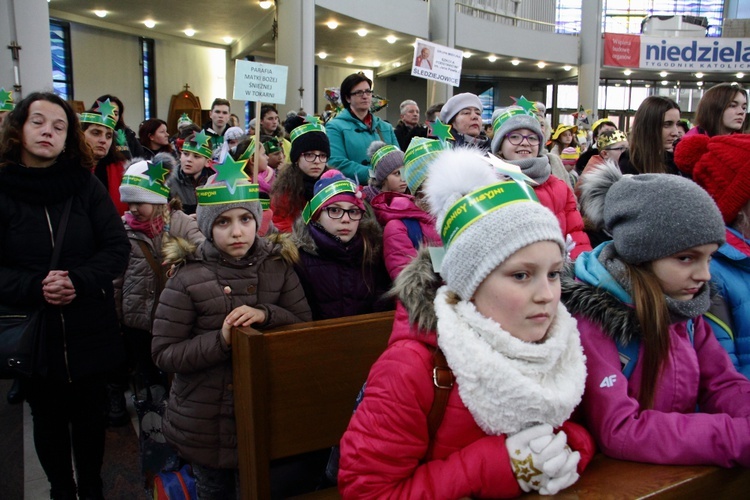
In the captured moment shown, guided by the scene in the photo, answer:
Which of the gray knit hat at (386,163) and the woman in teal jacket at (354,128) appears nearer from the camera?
the gray knit hat at (386,163)

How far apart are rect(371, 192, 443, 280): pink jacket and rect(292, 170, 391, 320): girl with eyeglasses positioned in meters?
0.08

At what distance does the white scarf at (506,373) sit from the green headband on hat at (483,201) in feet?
0.65

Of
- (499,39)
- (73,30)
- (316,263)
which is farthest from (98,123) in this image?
(499,39)

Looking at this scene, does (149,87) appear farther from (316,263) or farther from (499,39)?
(316,263)

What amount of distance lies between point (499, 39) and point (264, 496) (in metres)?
Answer: 17.0

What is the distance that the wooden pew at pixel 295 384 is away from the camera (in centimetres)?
192

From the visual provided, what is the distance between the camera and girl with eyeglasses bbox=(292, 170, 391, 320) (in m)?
2.75

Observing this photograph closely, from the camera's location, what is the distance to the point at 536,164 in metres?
3.10

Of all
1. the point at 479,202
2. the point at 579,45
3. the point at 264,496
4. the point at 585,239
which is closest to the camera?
the point at 479,202

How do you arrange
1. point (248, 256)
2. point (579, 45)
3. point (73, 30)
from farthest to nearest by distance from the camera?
point (579, 45), point (73, 30), point (248, 256)

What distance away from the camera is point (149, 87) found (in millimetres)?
14031

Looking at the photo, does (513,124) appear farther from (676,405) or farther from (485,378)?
(485,378)

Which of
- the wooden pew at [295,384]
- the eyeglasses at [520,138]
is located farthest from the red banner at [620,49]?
the wooden pew at [295,384]

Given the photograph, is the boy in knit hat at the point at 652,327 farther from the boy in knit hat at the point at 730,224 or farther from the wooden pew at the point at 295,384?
the wooden pew at the point at 295,384
